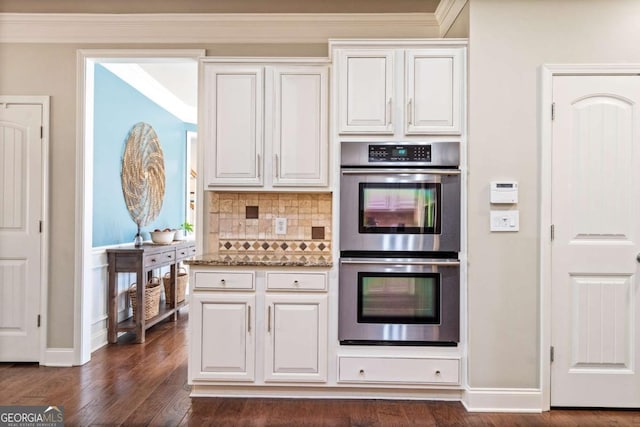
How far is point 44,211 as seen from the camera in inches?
131

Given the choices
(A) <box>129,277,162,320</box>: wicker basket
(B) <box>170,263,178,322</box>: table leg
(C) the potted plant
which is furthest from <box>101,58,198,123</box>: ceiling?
(A) <box>129,277,162,320</box>: wicker basket

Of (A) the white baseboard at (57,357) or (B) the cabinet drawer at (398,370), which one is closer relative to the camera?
(B) the cabinet drawer at (398,370)

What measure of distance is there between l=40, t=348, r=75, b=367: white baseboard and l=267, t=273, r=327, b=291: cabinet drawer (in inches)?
73.2

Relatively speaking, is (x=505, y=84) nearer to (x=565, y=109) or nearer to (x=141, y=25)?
(x=565, y=109)

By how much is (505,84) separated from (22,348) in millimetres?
4024

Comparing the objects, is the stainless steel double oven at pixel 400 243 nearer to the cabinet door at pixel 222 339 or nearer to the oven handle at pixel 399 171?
the oven handle at pixel 399 171

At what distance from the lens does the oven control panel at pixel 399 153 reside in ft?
8.87

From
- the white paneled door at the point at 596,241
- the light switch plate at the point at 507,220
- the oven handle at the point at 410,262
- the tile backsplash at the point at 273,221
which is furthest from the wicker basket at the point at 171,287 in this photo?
the white paneled door at the point at 596,241

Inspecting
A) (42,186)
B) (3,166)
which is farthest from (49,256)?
(3,166)

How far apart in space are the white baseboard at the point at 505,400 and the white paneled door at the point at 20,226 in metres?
3.25

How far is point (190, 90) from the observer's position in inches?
208

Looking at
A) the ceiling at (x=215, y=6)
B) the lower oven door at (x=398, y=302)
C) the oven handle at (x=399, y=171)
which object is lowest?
the lower oven door at (x=398, y=302)

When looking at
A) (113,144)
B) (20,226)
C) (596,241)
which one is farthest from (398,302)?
(113,144)

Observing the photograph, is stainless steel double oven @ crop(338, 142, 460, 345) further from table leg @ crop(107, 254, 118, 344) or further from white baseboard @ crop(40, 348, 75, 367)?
table leg @ crop(107, 254, 118, 344)
